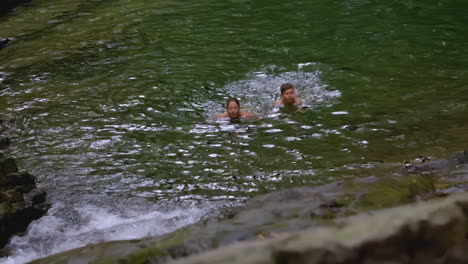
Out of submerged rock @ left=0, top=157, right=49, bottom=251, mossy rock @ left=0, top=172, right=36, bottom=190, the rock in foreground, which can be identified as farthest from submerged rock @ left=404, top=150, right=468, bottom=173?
mossy rock @ left=0, top=172, right=36, bottom=190

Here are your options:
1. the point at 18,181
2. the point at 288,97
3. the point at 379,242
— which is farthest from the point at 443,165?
the point at 18,181

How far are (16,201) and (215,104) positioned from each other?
5465 millimetres

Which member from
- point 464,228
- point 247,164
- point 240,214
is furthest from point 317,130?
point 464,228

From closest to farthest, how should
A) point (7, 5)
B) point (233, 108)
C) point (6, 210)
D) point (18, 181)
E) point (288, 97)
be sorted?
point (6, 210), point (18, 181), point (233, 108), point (288, 97), point (7, 5)

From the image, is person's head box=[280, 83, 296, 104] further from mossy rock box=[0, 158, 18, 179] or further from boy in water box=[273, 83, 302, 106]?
mossy rock box=[0, 158, 18, 179]

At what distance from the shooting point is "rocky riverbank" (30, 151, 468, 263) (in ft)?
8.44

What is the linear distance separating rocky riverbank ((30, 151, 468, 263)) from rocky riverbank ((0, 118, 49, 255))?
5.65ft

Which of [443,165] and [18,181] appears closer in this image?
[443,165]

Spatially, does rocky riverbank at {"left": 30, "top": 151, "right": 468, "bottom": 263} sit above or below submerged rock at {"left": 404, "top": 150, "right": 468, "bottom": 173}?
above

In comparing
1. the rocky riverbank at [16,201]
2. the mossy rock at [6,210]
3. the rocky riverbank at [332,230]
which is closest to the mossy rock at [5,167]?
the rocky riverbank at [16,201]

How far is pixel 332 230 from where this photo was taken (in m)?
2.65

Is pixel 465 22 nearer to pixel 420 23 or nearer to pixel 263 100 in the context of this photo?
pixel 420 23

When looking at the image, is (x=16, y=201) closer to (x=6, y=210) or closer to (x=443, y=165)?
(x=6, y=210)

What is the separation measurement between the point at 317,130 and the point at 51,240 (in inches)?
199
